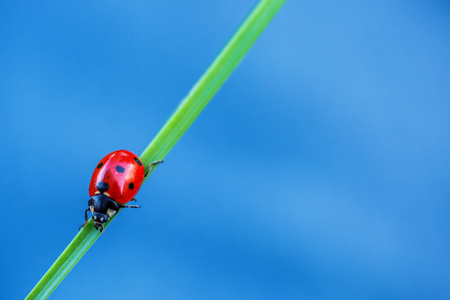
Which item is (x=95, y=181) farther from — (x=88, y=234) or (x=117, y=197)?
(x=88, y=234)

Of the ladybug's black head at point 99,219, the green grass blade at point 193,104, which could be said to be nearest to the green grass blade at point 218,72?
the green grass blade at point 193,104

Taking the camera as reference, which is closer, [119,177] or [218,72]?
[218,72]

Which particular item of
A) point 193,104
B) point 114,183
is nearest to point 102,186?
point 114,183

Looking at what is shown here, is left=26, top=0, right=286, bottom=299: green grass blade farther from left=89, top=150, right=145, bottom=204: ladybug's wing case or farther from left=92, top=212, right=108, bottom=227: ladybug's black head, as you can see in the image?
left=89, top=150, right=145, bottom=204: ladybug's wing case

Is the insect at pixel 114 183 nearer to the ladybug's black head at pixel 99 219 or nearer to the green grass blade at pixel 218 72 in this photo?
the ladybug's black head at pixel 99 219

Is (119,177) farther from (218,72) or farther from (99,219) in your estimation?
(218,72)
